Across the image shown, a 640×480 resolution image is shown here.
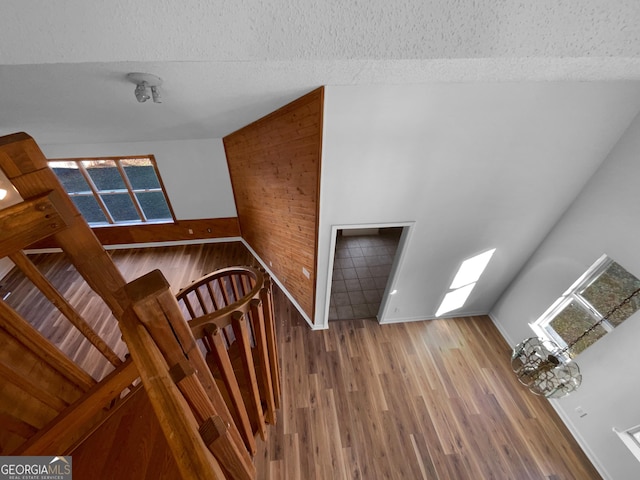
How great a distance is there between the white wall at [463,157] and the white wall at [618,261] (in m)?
0.17

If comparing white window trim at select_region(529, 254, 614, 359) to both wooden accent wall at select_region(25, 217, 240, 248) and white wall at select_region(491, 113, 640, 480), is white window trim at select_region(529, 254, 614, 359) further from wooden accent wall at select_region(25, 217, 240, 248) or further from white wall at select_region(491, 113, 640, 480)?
wooden accent wall at select_region(25, 217, 240, 248)

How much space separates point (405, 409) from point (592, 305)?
240 cm

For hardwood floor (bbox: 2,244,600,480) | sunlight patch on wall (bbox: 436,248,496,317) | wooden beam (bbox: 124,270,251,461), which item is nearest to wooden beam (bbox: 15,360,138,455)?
wooden beam (bbox: 124,270,251,461)

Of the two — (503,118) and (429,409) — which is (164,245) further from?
(503,118)

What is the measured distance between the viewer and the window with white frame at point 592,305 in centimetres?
242

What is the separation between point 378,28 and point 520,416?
4261 mm

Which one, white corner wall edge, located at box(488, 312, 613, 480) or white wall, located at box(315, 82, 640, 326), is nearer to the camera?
white wall, located at box(315, 82, 640, 326)

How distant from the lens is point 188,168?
15.4ft

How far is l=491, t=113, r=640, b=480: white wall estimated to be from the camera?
7.54 ft

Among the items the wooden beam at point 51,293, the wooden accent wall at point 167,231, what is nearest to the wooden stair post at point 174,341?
the wooden beam at point 51,293

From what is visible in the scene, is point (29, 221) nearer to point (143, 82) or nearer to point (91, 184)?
point (143, 82)

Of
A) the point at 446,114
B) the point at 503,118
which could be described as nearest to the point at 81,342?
the point at 446,114

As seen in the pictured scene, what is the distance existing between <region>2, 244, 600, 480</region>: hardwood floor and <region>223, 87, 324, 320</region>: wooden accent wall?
868 mm

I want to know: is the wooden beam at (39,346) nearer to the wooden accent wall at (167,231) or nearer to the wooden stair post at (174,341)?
the wooden stair post at (174,341)
